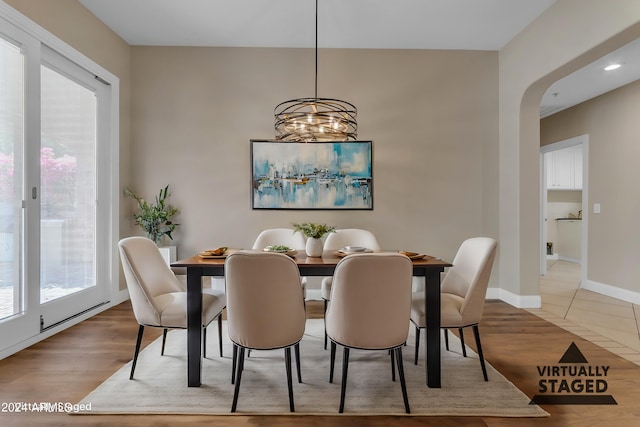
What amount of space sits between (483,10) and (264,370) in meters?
3.65

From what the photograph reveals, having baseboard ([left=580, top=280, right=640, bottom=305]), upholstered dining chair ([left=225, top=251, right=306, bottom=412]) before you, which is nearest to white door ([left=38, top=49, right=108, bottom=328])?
upholstered dining chair ([left=225, top=251, right=306, bottom=412])

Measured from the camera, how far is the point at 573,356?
2537 millimetres

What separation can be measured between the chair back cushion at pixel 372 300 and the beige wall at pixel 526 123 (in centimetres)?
263

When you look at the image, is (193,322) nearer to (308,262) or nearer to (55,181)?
(308,262)

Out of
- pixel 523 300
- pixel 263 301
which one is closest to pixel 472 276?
pixel 263 301

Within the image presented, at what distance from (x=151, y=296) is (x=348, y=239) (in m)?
1.74

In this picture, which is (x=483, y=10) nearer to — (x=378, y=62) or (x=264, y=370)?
(x=378, y=62)

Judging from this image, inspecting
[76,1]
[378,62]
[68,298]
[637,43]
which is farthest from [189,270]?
[637,43]

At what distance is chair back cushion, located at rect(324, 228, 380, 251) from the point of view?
3.20 meters

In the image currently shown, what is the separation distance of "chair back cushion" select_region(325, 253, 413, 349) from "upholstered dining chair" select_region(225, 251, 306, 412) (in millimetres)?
216

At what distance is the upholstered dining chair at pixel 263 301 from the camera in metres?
1.74

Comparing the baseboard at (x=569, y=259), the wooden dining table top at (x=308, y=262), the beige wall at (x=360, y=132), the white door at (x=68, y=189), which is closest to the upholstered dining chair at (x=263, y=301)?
the wooden dining table top at (x=308, y=262)

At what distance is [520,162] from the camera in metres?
3.78

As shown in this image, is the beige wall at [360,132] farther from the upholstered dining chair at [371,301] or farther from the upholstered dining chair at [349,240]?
the upholstered dining chair at [371,301]
